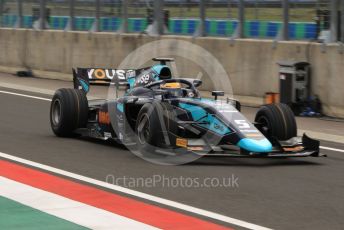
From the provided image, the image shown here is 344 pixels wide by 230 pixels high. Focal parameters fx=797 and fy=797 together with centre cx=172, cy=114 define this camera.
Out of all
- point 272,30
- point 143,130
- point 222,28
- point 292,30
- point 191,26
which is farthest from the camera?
point 191,26

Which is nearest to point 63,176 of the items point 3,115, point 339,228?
point 339,228

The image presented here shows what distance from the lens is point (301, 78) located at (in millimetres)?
16375

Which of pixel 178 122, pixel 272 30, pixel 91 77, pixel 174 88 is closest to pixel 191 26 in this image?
pixel 272 30

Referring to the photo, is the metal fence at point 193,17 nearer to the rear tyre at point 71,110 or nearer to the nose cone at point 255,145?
the rear tyre at point 71,110

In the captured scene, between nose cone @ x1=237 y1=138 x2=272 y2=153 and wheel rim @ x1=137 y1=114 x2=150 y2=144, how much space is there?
1.28 meters

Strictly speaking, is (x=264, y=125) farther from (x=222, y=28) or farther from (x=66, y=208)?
(x=222, y=28)

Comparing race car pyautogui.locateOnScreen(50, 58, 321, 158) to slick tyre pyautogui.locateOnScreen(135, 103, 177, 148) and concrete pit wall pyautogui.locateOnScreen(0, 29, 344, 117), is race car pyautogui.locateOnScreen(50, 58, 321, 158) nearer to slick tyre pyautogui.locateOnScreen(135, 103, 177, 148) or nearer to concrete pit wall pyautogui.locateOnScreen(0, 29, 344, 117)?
slick tyre pyautogui.locateOnScreen(135, 103, 177, 148)

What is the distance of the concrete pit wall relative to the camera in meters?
16.0

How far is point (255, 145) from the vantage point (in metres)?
9.99

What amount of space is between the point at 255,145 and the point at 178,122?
115 cm

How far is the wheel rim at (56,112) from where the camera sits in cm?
1242

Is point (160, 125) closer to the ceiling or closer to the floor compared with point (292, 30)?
closer to the floor

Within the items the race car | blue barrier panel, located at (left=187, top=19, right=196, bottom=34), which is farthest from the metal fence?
the race car

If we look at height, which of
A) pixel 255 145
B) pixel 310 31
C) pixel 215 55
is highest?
pixel 310 31
